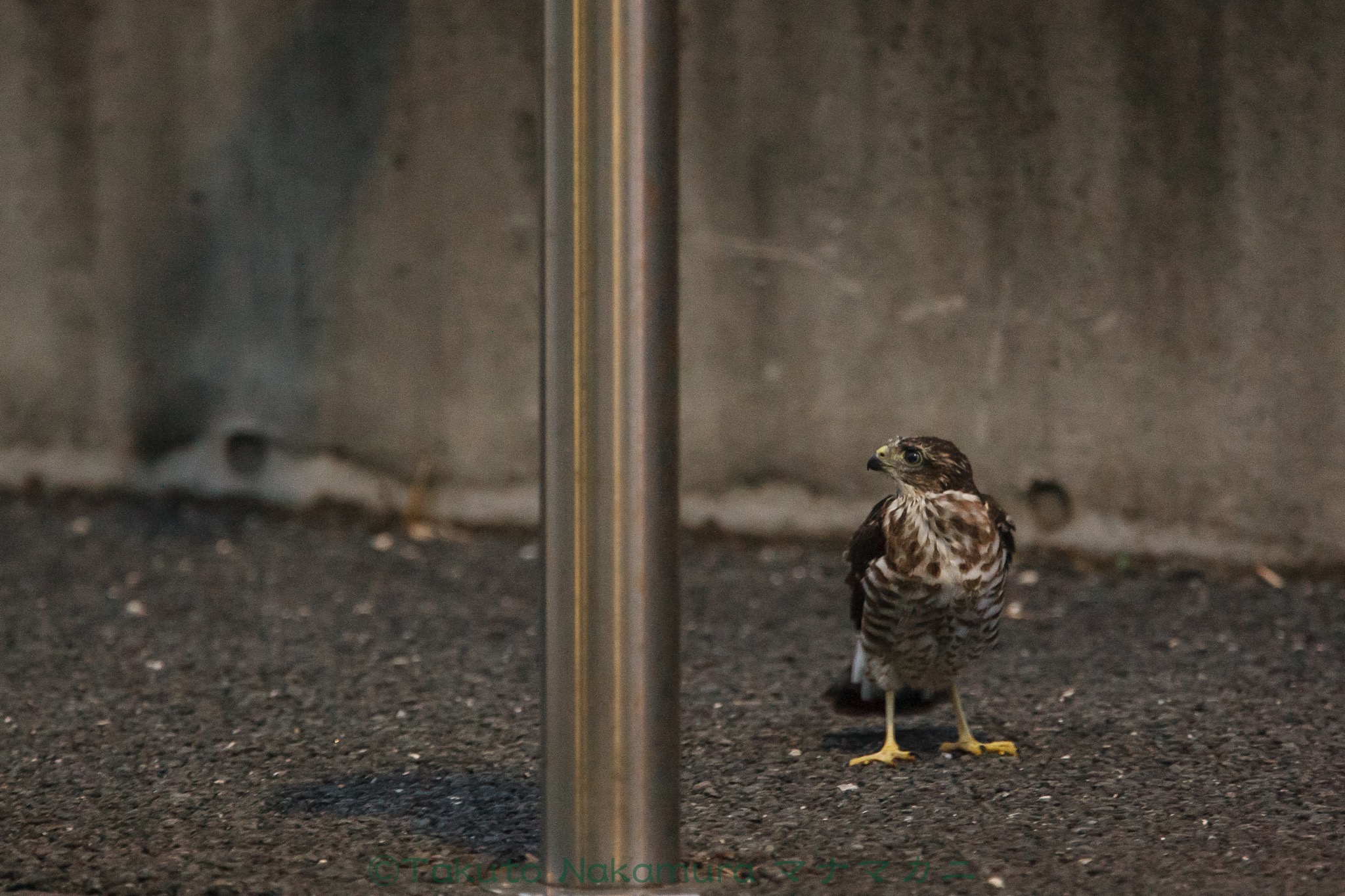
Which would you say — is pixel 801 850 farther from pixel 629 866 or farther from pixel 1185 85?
pixel 1185 85

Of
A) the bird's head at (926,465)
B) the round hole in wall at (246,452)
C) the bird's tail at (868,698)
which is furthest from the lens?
the round hole in wall at (246,452)

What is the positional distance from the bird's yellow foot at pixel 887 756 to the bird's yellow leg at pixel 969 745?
15 centimetres

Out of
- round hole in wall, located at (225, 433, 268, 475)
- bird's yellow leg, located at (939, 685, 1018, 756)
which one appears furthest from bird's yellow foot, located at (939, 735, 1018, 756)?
round hole in wall, located at (225, 433, 268, 475)

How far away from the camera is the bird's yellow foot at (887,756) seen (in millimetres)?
4672

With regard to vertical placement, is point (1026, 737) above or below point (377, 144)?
below

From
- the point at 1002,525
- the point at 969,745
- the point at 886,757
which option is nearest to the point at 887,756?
the point at 886,757

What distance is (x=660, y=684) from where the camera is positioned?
3.47m

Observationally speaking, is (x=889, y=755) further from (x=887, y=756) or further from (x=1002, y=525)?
(x=1002, y=525)

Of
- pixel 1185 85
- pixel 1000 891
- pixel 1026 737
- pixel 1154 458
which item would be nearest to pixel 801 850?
pixel 1000 891

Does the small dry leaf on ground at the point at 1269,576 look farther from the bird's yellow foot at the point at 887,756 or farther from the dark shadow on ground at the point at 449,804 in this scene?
the dark shadow on ground at the point at 449,804

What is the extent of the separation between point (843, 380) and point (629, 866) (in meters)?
4.12

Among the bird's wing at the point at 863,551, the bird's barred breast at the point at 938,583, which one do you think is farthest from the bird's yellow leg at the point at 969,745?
the bird's wing at the point at 863,551

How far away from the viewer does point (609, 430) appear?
3.37m

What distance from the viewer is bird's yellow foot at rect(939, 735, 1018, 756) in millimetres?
4719
